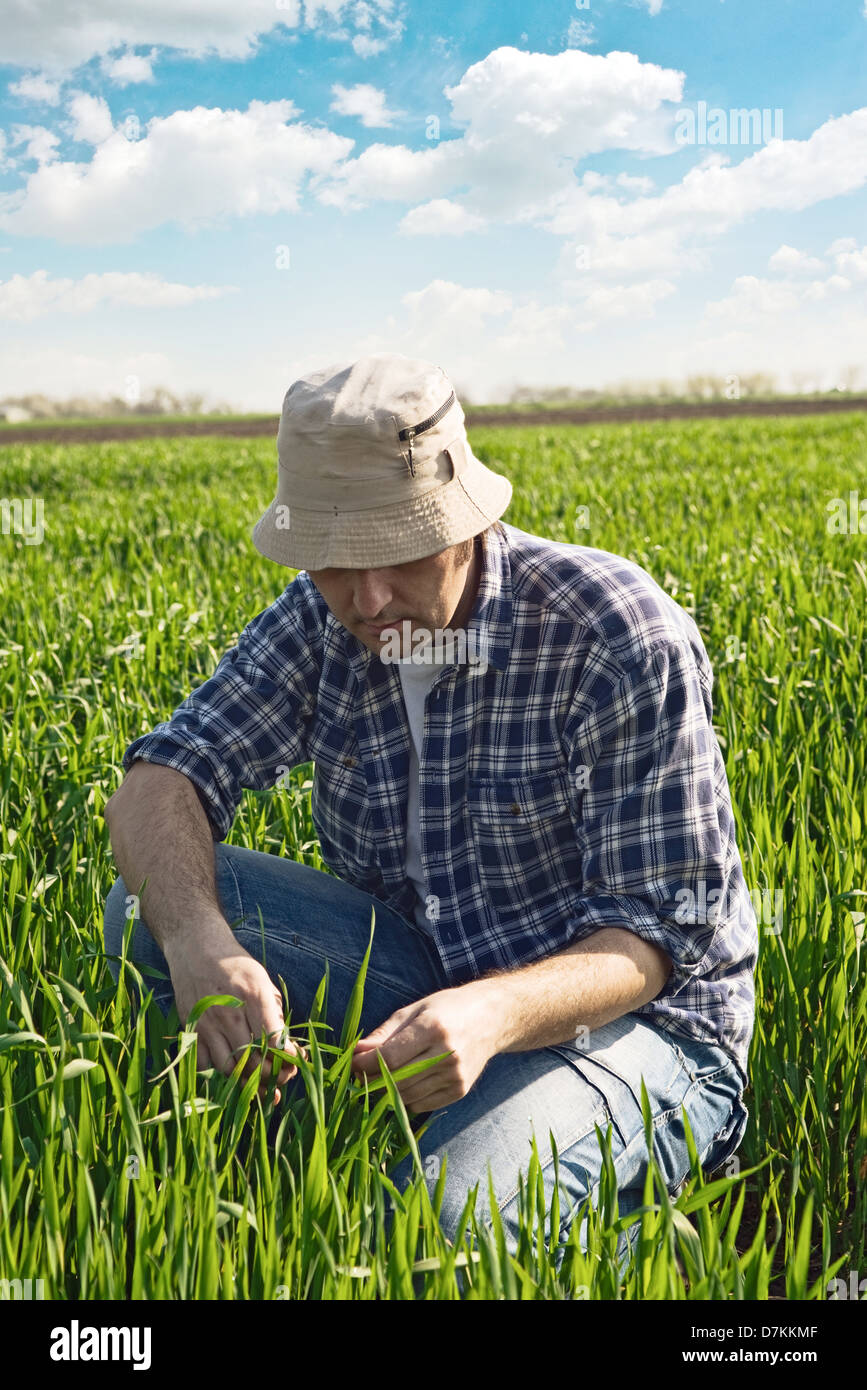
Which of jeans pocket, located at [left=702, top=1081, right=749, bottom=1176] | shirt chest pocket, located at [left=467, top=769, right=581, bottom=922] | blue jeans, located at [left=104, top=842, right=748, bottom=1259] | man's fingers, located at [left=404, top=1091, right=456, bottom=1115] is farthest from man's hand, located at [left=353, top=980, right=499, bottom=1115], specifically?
jeans pocket, located at [left=702, top=1081, right=749, bottom=1176]

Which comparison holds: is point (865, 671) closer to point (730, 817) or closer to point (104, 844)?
point (730, 817)

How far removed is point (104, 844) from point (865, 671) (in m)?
2.49

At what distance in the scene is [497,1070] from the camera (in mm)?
1753

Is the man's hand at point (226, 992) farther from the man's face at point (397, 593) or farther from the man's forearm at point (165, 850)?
the man's face at point (397, 593)

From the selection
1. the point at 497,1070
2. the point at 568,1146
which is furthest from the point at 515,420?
the point at 568,1146

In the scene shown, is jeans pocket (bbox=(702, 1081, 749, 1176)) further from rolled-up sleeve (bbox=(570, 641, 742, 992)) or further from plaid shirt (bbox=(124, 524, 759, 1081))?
rolled-up sleeve (bbox=(570, 641, 742, 992))

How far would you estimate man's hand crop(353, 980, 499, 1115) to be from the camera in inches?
58.8

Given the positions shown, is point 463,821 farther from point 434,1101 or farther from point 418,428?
point 418,428

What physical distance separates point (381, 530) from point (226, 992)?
2.36ft

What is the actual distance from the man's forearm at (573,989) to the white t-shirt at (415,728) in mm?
420

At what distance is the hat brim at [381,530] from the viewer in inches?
67.2

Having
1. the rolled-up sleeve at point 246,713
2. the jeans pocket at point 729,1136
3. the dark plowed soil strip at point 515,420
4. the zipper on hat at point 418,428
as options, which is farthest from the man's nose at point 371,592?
the dark plowed soil strip at point 515,420

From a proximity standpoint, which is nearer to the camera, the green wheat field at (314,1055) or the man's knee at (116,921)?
the green wheat field at (314,1055)
